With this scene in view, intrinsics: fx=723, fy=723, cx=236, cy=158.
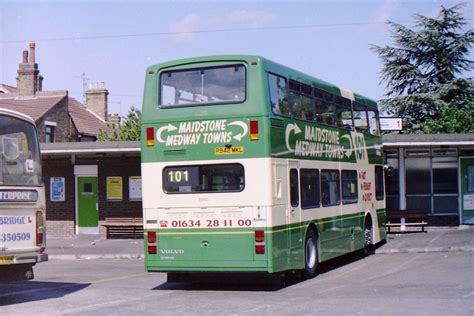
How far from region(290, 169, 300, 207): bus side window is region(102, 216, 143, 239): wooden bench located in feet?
39.0

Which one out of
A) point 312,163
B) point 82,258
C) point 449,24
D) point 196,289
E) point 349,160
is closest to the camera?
point 196,289

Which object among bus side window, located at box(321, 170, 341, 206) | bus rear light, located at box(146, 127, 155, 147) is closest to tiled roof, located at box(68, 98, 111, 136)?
bus side window, located at box(321, 170, 341, 206)

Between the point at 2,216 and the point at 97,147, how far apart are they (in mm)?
12613

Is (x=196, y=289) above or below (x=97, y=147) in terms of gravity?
below

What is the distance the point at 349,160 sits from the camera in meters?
17.3

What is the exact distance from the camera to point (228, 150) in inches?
498

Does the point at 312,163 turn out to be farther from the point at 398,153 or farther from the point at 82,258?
the point at 398,153

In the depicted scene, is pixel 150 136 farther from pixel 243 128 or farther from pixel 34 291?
pixel 34 291

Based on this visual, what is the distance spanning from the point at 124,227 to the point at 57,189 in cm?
318

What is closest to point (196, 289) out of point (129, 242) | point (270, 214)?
point (270, 214)

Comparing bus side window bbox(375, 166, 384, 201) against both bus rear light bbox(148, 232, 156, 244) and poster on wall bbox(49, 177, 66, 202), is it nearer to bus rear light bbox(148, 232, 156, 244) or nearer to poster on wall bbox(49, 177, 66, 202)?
bus rear light bbox(148, 232, 156, 244)

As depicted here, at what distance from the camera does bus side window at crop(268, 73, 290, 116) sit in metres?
12.8

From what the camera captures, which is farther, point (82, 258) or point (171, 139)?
point (82, 258)

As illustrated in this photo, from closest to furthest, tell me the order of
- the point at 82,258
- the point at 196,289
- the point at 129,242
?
1. the point at 196,289
2. the point at 82,258
3. the point at 129,242
